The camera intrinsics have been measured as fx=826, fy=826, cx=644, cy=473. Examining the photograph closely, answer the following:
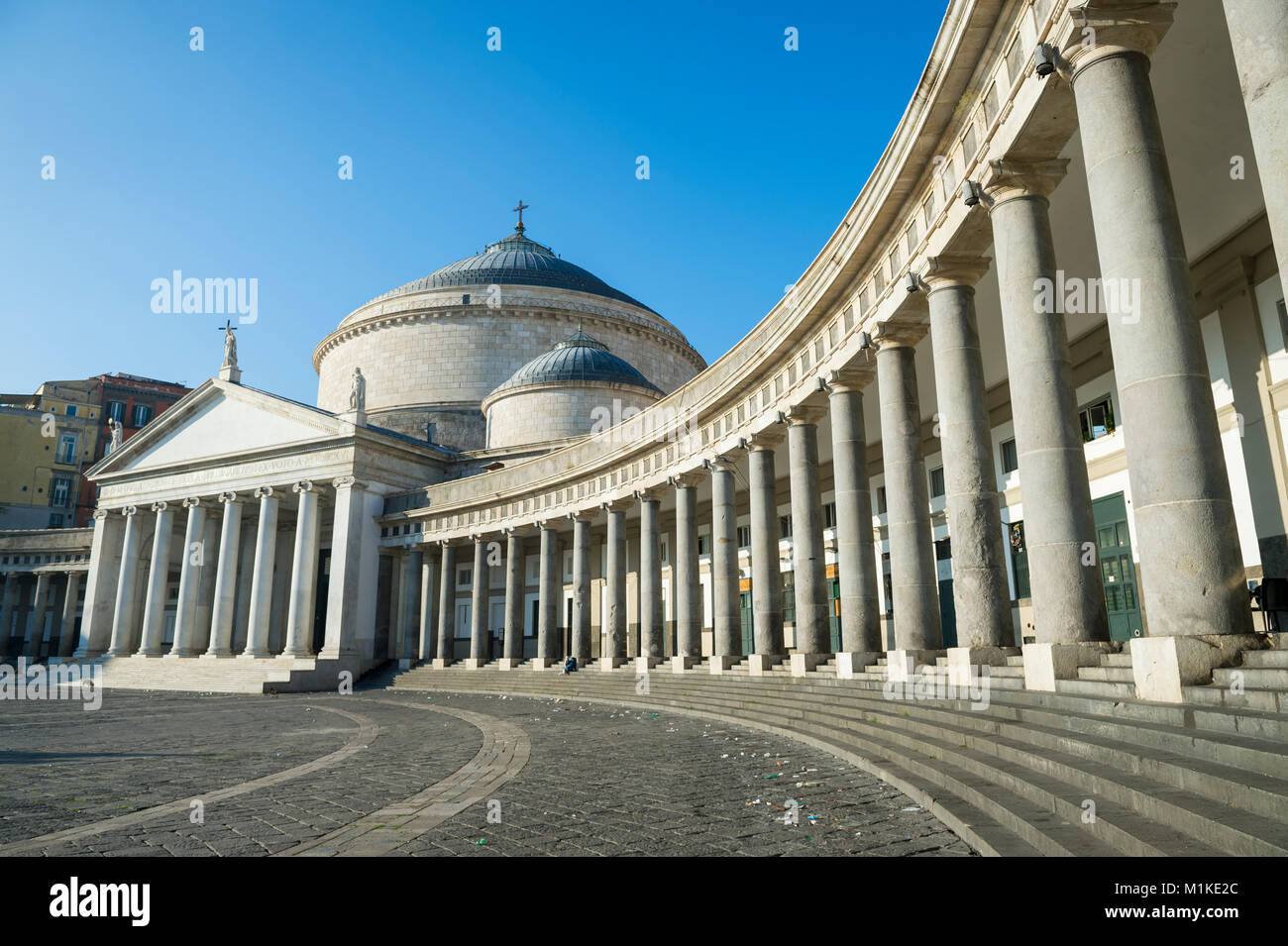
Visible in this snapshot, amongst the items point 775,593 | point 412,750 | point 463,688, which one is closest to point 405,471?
point 463,688

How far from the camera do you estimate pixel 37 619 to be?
176ft

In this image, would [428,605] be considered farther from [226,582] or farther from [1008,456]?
[1008,456]

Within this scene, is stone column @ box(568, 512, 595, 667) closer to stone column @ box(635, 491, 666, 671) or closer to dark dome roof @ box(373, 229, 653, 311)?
stone column @ box(635, 491, 666, 671)

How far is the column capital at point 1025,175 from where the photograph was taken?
9.62 metres

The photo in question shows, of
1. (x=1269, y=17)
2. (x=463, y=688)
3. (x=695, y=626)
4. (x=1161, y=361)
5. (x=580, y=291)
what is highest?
(x=580, y=291)

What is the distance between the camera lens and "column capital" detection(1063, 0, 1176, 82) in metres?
7.49

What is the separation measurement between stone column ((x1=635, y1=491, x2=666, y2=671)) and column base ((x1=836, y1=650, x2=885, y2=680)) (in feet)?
34.9

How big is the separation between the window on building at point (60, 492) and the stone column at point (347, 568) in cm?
4299

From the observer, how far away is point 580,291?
60219mm

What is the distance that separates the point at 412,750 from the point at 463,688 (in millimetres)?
19832

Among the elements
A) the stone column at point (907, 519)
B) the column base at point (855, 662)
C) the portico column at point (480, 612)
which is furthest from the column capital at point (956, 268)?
→ the portico column at point (480, 612)

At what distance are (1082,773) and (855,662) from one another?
9.52 metres
